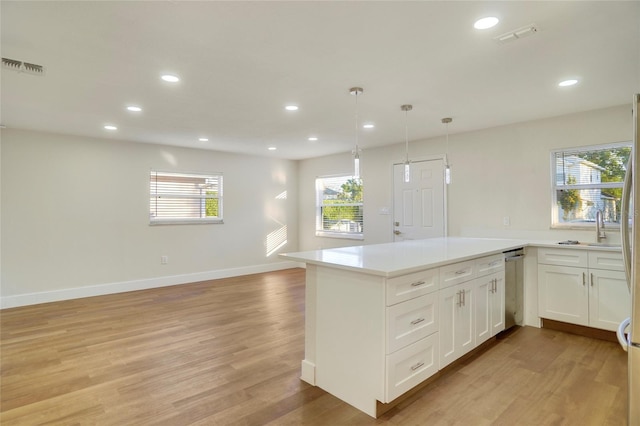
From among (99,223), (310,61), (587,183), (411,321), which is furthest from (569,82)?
(99,223)

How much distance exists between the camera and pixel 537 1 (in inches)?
71.1

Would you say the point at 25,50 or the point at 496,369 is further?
the point at 496,369

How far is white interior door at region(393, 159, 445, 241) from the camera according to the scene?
5.06 meters

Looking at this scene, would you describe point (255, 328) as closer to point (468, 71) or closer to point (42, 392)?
point (42, 392)

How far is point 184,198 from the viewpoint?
5.97 metres

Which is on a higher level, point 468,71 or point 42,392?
point 468,71

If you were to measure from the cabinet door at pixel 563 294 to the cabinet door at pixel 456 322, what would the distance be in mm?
1366

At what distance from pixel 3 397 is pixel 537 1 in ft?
13.4

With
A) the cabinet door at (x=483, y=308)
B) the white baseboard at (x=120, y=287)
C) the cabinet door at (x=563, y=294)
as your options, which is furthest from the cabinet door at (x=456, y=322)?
the white baseboard at (x=120, y=287)

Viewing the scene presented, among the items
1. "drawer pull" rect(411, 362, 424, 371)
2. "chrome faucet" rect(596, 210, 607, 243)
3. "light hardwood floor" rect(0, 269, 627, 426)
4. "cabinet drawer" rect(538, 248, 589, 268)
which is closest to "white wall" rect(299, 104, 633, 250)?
"chrome faucet" rect(596, 210, 607, 243)

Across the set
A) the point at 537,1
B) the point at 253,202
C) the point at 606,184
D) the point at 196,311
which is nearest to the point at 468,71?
the point at 537,1

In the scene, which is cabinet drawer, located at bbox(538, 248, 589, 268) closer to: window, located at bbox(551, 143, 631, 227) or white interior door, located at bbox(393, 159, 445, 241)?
window, located at bbox(551, 143, 631, 227)

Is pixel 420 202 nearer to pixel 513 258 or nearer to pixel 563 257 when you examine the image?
pixel 513 258

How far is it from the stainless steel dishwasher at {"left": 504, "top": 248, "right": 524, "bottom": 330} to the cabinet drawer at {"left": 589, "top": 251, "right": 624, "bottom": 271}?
0.60 meters
